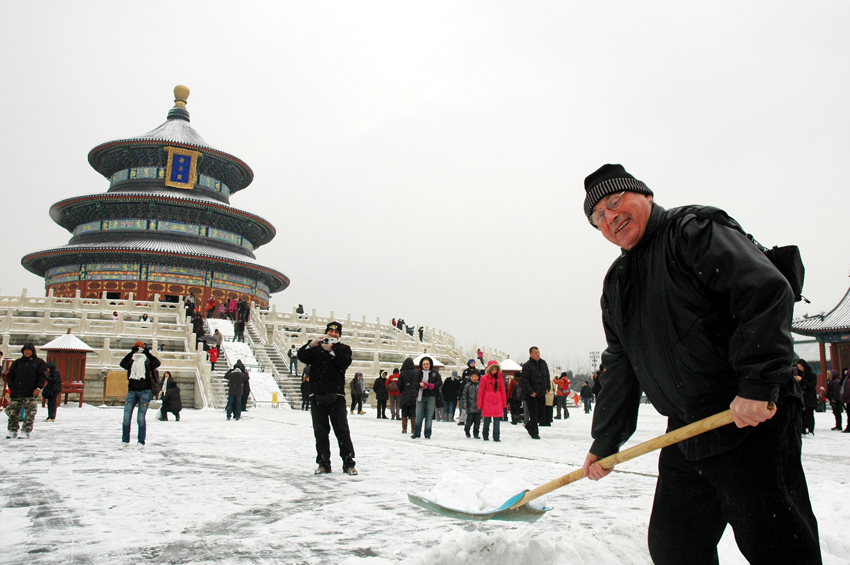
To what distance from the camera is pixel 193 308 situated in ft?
83.0

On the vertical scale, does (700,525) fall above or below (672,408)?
below

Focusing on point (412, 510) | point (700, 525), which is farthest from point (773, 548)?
point (412, 510)

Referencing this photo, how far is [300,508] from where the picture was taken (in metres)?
4.03

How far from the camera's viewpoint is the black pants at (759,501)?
1663 millimetres

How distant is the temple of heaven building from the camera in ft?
111

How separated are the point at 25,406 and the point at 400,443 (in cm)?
535

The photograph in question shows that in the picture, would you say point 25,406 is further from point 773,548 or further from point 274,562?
point 773,548

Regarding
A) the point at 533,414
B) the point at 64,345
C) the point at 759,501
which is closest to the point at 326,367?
the point at 759,501

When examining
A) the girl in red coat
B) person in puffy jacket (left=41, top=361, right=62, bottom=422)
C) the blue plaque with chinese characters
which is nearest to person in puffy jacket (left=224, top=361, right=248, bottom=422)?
person in puffy jacket (left=41, top=361, right=62, bottom=422)

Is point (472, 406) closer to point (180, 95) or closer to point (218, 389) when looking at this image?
point (218, 389)

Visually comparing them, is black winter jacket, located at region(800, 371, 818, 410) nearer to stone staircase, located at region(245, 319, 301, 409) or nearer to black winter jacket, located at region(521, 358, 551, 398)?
black winter jacket, located at region(521, 358, 551, 398)

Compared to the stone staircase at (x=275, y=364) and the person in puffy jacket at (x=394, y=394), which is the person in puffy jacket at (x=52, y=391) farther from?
the stone staircase at (x=275, y=364)

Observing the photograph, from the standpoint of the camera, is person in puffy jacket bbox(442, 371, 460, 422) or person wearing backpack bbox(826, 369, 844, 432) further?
person in puffy jacket bbox(442, 371, 460, 422)

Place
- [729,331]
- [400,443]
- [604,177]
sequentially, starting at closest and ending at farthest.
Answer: [729,331] → [604,177] → [400,443]
